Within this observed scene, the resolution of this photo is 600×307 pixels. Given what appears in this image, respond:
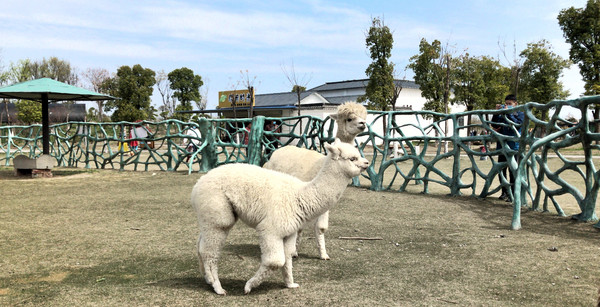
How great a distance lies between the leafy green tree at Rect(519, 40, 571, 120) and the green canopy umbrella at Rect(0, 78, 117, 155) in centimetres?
2605

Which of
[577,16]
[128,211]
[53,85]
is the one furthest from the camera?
[577,16]

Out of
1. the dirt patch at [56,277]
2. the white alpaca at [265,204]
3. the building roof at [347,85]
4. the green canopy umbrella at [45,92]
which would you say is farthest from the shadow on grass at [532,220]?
the building roof at [347,85]

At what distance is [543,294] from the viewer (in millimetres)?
3689

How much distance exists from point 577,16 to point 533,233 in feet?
88.1

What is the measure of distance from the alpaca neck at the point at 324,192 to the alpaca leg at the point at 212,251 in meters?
0.72

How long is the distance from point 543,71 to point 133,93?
32436 millimetres

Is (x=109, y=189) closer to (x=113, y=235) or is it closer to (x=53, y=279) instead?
(x=113, y=235)

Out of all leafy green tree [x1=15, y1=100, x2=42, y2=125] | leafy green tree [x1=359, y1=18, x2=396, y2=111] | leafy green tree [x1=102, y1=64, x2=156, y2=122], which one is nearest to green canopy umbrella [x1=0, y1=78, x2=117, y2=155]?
leafy green tree [x1=359, y1=18, x2=396, y2=111]

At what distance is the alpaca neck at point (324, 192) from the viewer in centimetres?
372

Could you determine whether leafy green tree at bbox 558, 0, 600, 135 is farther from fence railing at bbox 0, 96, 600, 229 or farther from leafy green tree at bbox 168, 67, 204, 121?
leafy green tree at bbox 168, 67, 204, 121

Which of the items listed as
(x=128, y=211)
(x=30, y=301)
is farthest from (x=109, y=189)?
(x=30, y=301)

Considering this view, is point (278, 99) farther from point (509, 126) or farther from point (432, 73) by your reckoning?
point (509, 126)

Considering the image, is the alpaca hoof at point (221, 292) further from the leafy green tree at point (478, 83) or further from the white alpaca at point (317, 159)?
the leafy green tree at point (478, 83)

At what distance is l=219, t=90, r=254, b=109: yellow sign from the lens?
119ft
